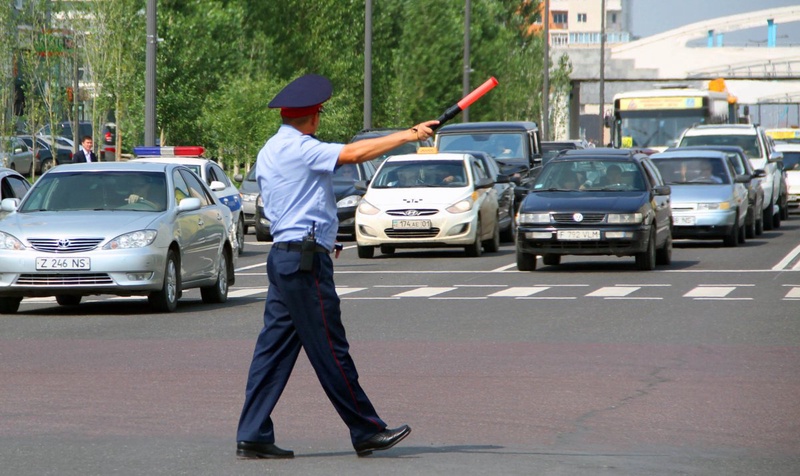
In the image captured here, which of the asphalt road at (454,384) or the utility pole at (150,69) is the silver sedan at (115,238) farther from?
the utility pole at (150,69)

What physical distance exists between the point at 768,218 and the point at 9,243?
871 inches

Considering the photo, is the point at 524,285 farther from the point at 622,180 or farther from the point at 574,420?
the point at 574,420

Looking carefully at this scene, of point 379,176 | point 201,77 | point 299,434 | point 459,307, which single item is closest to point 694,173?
point 379,176

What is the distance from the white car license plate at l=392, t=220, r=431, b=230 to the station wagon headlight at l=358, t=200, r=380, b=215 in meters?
0.37

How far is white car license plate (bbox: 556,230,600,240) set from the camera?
2155 centimetres

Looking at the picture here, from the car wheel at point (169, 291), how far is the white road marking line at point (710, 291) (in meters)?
5.41

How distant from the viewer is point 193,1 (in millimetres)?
46031

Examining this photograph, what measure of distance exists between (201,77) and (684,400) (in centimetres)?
3533

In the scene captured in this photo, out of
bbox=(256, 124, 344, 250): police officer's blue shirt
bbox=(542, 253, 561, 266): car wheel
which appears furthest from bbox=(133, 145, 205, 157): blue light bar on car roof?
bbox=(256, 124, 344, 250): police officer's blue shirt

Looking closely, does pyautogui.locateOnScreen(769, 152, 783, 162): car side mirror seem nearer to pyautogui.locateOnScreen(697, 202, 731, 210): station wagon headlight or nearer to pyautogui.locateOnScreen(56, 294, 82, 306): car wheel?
pyautogui.locateOnScreen(697, 202, 731, 210): station wagon headlight

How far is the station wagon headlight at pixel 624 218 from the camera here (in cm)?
2158

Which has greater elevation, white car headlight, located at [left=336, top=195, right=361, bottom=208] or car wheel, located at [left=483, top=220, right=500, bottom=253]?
white car headlight, located at [left=336, top=195, right=361, bottom=208]

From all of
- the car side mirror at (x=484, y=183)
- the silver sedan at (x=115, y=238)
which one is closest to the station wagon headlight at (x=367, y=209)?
the car side mirror at (x=484, y=183)

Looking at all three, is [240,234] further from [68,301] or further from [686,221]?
[68,301]
